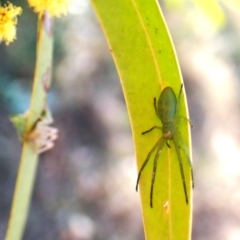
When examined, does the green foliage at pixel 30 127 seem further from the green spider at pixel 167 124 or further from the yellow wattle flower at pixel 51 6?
the green spider at pixel 167 124

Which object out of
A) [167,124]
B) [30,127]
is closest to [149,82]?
[167,124]

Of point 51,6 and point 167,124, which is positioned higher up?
point 51,6

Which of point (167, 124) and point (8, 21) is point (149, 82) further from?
point (8, 21)

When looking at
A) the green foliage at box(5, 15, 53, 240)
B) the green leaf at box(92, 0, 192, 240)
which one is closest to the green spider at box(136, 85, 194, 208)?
the green leaf at box(92, 0, 192, 240)

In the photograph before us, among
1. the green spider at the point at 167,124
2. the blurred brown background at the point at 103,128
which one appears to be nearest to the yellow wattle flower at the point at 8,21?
the blurred brown background at the point at 103,128

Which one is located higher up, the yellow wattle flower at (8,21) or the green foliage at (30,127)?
the yellow wattle flower at (8,21)
